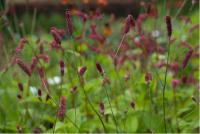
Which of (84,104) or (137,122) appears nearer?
(137,122)

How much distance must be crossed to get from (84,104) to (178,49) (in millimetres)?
904

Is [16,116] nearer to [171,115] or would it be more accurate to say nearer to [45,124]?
[45,124]

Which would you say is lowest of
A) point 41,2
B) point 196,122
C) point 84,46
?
point 196,122

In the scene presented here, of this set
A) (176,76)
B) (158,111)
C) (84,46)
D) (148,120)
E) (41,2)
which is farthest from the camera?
(41,2)

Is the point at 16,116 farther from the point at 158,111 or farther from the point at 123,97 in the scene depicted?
the point at 158,111

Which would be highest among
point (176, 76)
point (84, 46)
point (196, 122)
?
point (84, 46)

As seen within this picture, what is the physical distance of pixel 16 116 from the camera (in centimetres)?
258

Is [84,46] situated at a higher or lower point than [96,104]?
higher

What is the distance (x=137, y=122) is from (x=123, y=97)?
267mm

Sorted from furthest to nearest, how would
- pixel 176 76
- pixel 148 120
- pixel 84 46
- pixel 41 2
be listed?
pixel 41 2
pixel 84 46
pixel 176 76
pixel 148 120

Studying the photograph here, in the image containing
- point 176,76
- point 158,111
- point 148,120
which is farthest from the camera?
point 176,76

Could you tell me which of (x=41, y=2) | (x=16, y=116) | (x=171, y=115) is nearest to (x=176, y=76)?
(x=171, y=115)

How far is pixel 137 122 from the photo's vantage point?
2361mm

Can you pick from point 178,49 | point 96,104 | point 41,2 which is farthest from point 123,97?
point 41,2
